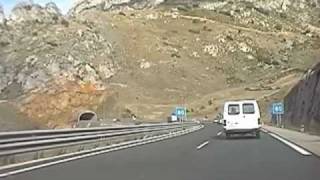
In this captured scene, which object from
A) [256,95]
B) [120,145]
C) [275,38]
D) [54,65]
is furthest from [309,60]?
[120,145]

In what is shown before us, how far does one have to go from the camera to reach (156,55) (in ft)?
420

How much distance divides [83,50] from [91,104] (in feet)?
194

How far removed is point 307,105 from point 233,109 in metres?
23.9

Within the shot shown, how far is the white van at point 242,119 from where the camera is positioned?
36719 millimetres

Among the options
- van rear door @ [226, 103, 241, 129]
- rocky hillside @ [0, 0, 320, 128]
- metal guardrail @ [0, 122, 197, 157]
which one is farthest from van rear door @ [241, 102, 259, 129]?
rocky hillside @ [0, 0, 320, 128]

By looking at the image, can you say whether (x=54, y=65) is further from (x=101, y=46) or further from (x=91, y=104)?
(x=91, y=104)

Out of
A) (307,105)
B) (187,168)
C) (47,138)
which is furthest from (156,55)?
(187,168)

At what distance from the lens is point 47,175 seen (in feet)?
49.5

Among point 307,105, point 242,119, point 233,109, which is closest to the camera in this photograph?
point 242,119

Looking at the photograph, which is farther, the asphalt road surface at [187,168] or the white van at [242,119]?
the white van at [242,119]

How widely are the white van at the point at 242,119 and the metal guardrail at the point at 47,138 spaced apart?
8.73 meters

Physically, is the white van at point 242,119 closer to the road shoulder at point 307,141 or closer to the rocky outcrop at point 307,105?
the road shoulder at point 307,141

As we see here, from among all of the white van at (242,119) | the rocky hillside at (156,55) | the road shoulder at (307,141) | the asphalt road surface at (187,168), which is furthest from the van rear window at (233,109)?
the rocky hillside at (156,55)

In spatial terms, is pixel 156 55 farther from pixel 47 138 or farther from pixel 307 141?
pixel 47 138
